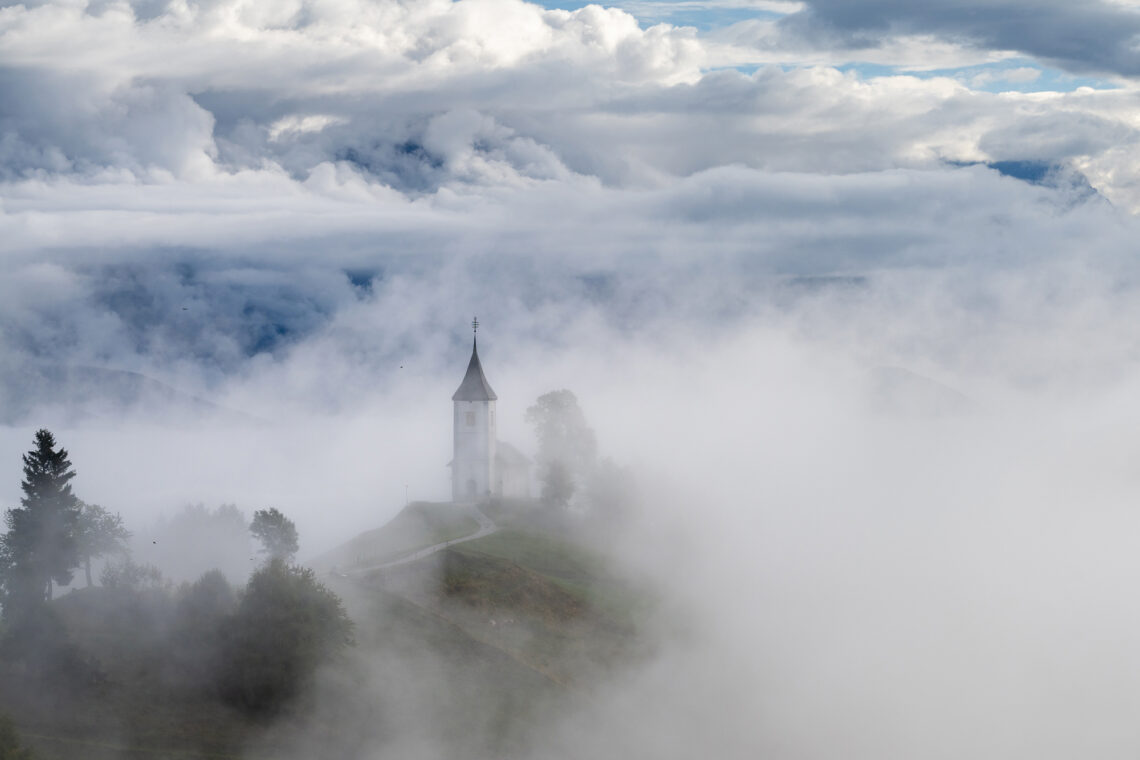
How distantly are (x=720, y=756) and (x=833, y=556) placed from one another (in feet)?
303

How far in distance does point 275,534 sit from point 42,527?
1860cm

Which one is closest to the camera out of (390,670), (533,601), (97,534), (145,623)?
(145,623)

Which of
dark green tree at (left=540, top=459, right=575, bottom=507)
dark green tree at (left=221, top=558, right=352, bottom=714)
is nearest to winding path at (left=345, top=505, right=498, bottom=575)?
dark green tree at (left=540, top=459, right=575, bottom=507)

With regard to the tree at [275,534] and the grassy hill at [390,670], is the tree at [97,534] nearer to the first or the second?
the grassy hill at [390,670]

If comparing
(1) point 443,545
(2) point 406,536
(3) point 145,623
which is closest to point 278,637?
(3) point 145,623

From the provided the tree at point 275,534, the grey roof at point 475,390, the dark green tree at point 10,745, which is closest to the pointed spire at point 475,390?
the grey roof at point 475,390

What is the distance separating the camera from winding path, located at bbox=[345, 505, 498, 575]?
98525 mm

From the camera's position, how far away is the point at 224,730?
7094cm

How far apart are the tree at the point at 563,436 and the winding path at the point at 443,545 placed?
1518cm

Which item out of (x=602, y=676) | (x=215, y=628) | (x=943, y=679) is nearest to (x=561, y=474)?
(x=602, y=676)

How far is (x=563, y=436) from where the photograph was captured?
146m

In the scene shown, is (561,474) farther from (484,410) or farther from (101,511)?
(101,511)

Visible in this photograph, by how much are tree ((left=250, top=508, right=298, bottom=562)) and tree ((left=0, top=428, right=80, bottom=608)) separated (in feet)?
48.9

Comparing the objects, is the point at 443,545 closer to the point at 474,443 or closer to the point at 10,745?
the point at 474,443
